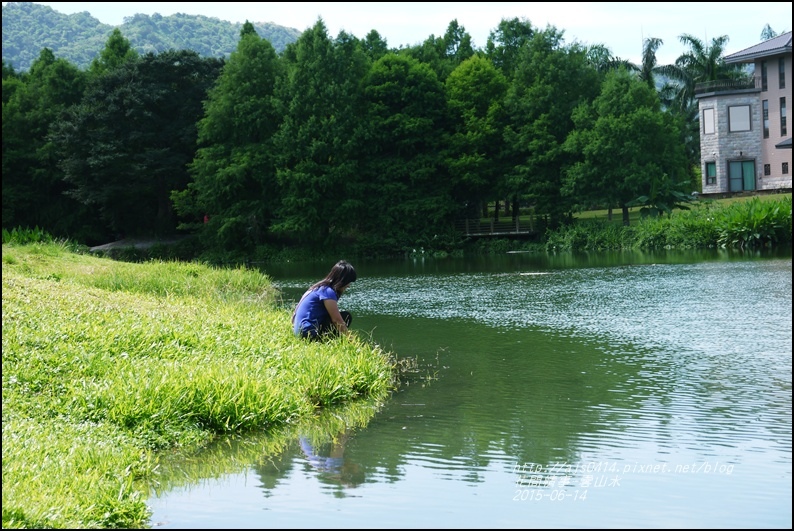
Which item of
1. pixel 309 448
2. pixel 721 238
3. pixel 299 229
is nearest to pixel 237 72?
pixel 299 229

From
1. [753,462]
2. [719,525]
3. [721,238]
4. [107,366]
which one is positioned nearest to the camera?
[719,525]

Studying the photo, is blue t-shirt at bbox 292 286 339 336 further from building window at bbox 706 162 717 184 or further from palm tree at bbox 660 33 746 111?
palm tree at bbox 660 33 746 111

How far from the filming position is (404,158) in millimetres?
47719

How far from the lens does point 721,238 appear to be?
35.3 meters

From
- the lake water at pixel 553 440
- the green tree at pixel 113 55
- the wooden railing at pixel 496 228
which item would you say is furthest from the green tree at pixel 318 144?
the lake water at pixel 553 440

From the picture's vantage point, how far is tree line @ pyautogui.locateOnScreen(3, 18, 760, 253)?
45.0 metres

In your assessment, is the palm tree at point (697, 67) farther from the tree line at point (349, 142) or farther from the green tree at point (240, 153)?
the green tree at point (240, 153)

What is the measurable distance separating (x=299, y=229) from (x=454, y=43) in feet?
74.6

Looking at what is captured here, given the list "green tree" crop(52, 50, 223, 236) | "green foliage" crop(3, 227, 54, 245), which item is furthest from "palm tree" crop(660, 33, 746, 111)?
"green foliage" crop(3, 227, 54, 245)

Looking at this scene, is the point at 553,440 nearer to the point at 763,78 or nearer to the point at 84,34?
the point at 763,78

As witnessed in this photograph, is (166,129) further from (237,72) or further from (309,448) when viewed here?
(309,448)

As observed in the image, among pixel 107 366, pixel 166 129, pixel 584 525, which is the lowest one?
pixel 584 525

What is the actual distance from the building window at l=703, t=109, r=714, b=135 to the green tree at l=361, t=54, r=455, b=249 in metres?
16.3

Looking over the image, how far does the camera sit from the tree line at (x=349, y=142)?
4500 cm
